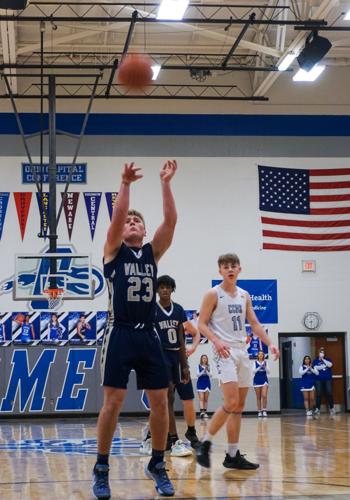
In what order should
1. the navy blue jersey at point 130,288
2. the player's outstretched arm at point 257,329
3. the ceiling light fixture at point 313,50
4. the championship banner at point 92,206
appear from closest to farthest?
the navy blue jersey at point 130,288, the player's outstretched arm at point 257,329, the ceiling light fixture at point 313,50, the championship banner at point 92,206

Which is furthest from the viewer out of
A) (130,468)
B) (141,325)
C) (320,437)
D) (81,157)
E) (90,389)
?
(81,157)

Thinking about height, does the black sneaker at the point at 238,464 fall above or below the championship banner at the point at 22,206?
below

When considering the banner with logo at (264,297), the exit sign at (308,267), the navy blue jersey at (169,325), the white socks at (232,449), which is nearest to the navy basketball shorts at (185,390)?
the navy blue jersey at (169,325)

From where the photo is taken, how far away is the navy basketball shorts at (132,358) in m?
6.04

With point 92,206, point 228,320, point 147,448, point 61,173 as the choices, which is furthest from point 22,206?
point 228,320

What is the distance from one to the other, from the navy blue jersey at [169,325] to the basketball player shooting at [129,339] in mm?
3447

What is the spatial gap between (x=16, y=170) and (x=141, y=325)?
60.6 ft

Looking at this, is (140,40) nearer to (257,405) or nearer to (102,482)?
(257,405)

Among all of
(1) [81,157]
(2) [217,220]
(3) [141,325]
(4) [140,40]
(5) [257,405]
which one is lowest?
Result: (5) [257,405]

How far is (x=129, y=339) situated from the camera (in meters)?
6.07

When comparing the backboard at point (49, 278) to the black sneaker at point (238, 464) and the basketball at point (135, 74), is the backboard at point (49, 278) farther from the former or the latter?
the black sneaker at point (238, 464)

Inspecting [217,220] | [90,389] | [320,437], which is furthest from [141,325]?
[217,220]

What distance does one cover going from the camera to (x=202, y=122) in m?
24.7

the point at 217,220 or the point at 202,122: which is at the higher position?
the point at 202,122
